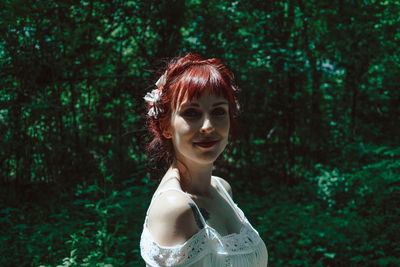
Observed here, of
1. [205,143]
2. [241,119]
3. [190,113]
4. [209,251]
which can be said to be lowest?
[209,251]

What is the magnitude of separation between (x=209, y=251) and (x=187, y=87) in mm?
594

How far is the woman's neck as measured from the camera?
5.17ft

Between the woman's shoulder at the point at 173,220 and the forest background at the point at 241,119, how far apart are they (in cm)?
251

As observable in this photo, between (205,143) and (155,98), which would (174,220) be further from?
(155,98)

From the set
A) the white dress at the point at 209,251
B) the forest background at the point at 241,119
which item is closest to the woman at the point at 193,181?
the white dress at the point at 209,251

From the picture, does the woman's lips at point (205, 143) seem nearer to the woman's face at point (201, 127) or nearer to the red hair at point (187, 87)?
the woman's face at point (201, 127)

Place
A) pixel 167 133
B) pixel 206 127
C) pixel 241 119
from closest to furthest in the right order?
pixel 206 127
pixel 167 133
pixel 241 119

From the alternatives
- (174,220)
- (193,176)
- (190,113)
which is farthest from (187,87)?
(174,220)

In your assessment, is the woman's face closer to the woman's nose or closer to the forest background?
the woman's nose

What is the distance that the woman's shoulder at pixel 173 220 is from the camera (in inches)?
51.1

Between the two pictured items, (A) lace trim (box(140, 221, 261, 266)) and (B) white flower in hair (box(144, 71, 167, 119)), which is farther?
(B) white flower in hair (box(144, 71, 167, 119))

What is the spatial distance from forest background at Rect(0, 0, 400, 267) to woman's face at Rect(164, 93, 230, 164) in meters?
2.50

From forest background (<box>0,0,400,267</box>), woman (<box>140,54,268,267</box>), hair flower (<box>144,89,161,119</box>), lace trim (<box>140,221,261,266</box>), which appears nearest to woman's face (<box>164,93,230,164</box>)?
woman (<box>140,54,268,267</box>)

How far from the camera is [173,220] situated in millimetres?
1298
